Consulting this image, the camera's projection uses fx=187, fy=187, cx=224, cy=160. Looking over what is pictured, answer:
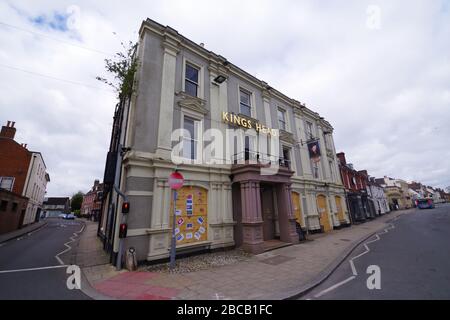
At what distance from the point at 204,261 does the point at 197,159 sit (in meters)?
4.66

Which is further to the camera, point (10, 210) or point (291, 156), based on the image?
point (10, 210)

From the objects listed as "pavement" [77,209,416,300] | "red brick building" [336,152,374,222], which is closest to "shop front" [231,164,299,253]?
"pavement" [77,209,416,300]

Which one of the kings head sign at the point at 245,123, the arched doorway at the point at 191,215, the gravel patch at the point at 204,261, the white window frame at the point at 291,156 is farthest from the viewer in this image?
the white window frame at the point at 291,156

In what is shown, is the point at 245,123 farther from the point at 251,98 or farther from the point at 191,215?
the point at 191,215

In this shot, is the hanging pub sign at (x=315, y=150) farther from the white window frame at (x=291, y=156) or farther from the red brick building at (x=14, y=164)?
the red brick building at (x=14, y=164)

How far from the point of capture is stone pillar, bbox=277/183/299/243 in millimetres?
10789

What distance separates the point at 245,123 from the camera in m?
12.1

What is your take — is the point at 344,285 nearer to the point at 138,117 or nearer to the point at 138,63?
the point at 138,117

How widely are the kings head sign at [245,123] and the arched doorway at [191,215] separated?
4.60m

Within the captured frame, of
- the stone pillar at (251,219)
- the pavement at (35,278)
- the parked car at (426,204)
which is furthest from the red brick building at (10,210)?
the parked car at (426,204)

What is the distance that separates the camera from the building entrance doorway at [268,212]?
38.6ft

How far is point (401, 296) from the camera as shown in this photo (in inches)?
165

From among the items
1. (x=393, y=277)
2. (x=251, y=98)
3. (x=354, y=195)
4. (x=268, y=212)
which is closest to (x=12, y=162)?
(x=251, y=98)
